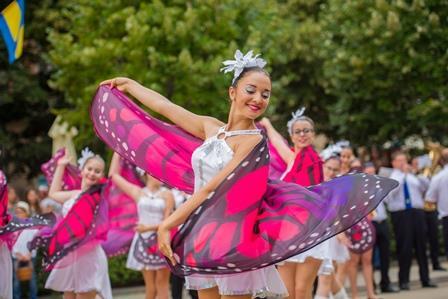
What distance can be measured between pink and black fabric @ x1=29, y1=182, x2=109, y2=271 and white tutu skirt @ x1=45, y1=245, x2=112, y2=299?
122 millimetres

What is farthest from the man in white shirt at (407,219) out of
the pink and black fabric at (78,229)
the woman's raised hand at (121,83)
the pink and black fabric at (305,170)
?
the woman's raised hand at (121,83)

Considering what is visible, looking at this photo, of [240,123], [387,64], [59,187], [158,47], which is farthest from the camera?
[387,64]

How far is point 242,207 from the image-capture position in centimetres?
721

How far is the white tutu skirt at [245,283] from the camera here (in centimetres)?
736

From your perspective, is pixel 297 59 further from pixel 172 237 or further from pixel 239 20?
pixel 172 237

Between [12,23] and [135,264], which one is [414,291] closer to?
[135,264]

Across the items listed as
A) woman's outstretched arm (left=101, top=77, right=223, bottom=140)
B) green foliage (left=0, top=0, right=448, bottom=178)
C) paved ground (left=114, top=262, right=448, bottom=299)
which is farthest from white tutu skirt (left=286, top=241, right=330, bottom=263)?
green foliage (left=0, top=0, right=448, bottom=178)

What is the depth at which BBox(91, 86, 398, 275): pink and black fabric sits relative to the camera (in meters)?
7.06

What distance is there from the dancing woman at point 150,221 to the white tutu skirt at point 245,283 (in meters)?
6.43

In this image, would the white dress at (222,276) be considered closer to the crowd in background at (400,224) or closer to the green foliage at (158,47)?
the crowd in background at (400,224)

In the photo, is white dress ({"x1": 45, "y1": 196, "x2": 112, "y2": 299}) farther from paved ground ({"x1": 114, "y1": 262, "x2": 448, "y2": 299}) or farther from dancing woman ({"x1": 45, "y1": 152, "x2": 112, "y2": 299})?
paved ground ({"x1": 114, "y1": 262, "x2": 448, "y2": 299})

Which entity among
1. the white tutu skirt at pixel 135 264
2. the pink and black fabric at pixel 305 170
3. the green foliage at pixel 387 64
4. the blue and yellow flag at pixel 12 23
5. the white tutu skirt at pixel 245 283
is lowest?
the white tutu skirt at pixel 245 283

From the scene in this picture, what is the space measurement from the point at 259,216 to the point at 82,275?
5842mm

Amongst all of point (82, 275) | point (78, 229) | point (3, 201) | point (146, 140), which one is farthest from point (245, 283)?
point (78, 229)
